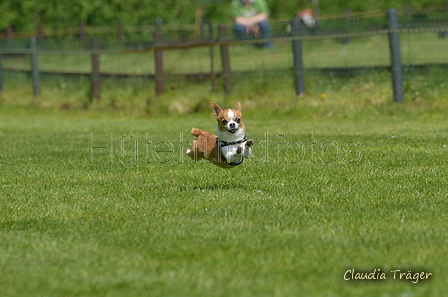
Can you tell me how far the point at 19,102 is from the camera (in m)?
25.4

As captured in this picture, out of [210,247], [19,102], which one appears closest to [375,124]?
[210,247]

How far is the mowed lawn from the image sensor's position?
16.5ft

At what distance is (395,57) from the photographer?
676 inches

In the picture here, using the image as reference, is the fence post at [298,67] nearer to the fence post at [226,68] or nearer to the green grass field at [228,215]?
the fence post at [226,68]

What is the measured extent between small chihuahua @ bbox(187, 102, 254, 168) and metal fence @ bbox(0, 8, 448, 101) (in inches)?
387

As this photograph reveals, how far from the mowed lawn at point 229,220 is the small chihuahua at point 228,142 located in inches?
17.9

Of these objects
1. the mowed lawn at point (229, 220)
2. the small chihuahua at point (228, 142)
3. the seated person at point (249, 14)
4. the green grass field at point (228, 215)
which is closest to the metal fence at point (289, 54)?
the green grass field at point (228, 215)

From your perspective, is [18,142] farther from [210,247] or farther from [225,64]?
[210,247]

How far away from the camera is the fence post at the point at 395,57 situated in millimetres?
17141

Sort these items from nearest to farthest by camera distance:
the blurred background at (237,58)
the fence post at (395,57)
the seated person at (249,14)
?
the fence post at (395,57) < the blurred background at (237,58) < the seated person at (249,14)

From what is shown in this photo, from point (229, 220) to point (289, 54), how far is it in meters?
13.6

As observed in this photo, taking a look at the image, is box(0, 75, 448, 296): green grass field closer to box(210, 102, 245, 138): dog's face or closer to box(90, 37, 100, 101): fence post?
box(210, 102, 245, 138): dog's face


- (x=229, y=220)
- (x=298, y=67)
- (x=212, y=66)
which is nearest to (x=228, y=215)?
(x=229, y=220)

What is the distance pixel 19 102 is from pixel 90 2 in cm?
1458
